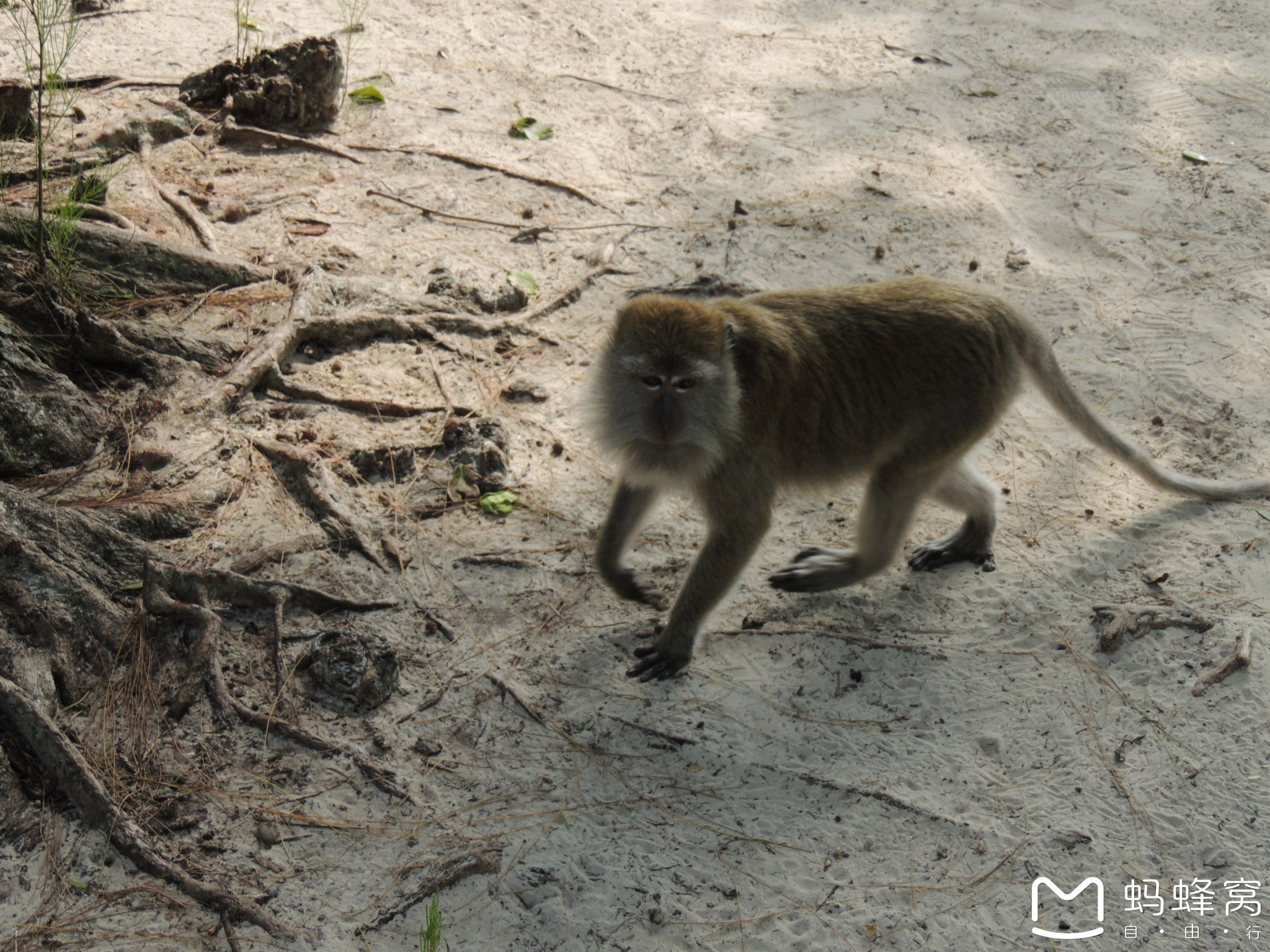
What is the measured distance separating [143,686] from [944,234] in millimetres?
5171

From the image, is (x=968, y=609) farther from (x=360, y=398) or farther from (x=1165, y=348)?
(x=360, y=398)

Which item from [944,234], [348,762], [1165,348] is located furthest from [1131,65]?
[348,762]

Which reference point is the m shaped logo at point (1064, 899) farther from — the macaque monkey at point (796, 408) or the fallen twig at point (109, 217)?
the fallen twig at point (109, 217)

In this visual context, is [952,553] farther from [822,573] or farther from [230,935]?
[230,935]

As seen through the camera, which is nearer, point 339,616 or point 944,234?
point 339,616

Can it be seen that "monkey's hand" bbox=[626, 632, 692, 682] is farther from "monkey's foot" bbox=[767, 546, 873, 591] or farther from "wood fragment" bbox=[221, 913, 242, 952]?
"wood fragment" bbox=[221, 913, 242, 952]

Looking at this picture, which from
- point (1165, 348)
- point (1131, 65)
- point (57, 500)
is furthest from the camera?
point (1131, 65)

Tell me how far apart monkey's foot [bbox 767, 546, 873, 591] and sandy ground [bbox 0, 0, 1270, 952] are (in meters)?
0.08

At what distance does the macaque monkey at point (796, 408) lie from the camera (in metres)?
3.55

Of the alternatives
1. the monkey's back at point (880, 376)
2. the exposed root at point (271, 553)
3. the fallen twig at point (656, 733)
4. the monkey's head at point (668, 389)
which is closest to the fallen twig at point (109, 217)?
the exposed root at point (271, 553)

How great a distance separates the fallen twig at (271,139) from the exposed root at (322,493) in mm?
2932

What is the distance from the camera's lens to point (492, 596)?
4016 mm

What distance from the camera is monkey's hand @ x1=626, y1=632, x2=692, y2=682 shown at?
3781mm

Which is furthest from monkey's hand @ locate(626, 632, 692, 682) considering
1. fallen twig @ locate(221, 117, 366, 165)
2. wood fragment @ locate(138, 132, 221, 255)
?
fallen twig @ locate(221, 117, 366, 165)
